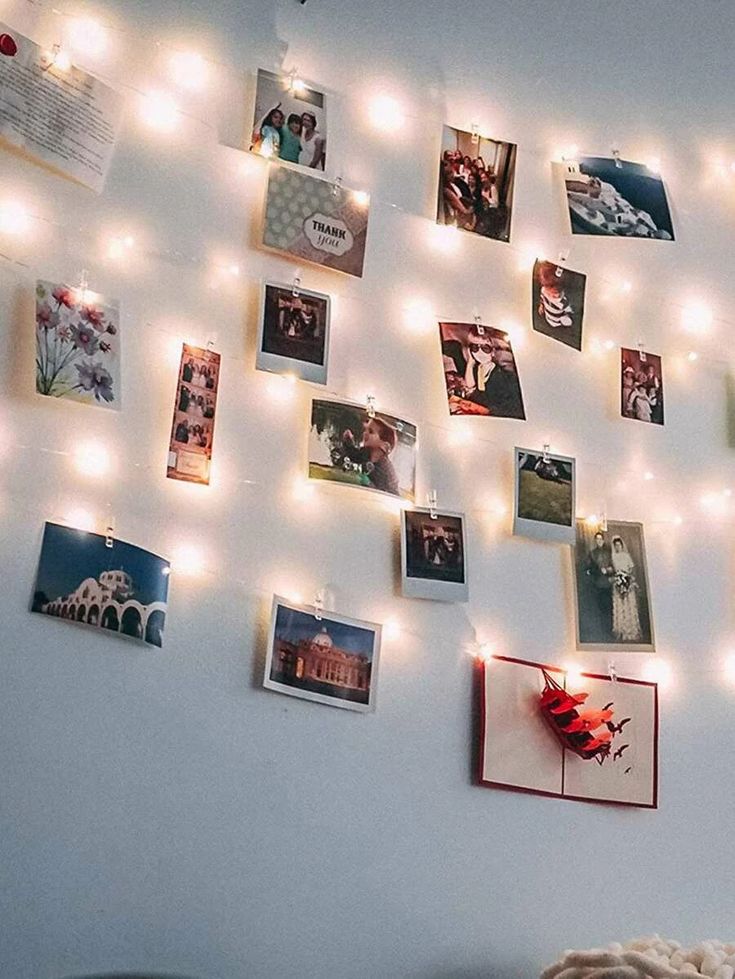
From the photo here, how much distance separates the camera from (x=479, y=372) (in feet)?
5.72

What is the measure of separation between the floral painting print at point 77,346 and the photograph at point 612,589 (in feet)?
2.24

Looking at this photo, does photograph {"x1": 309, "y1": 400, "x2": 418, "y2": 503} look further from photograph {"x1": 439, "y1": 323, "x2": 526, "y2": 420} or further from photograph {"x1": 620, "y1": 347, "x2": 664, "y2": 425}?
photograph {"x1": 620, "y1": 347, "x2": 664, "y2": 425}

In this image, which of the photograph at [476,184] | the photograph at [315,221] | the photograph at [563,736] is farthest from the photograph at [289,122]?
the photograph at [563,736]

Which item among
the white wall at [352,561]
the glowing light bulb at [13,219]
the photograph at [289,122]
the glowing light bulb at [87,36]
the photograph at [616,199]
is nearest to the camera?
the white wall at [352,561]

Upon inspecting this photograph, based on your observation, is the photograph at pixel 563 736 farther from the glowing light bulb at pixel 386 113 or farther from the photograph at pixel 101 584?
the glowing light bulb at pixel 386 113

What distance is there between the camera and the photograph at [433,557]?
161 centimetres

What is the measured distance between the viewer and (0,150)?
1483 millimetres

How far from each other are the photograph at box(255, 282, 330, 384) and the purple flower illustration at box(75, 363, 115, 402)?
7.9 inches

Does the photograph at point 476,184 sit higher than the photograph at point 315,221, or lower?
higher

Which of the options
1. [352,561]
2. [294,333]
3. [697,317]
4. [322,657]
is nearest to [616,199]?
[697,317]

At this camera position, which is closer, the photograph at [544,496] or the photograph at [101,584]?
the photograph at [101,584]

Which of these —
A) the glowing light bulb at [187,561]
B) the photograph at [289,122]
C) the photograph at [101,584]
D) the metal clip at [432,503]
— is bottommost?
the photograph at [101,584]

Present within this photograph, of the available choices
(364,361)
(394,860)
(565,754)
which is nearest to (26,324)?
(364,361)

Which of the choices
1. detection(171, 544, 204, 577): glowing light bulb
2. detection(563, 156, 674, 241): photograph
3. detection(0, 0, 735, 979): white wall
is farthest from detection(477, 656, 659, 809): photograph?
detection(563, 156, 674, 241): photograph
